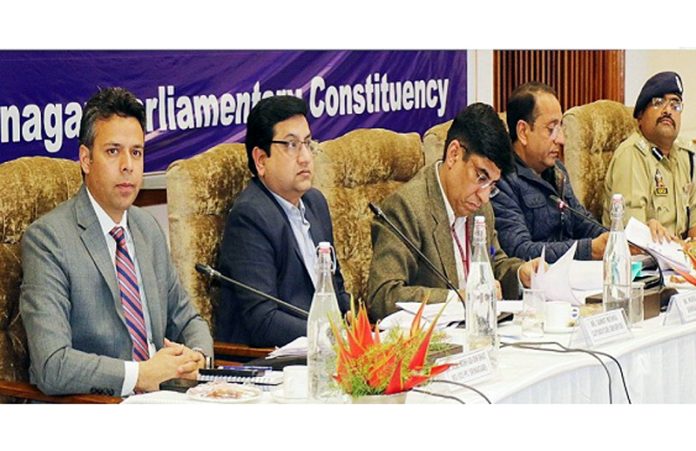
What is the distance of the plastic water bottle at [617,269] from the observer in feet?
9.40

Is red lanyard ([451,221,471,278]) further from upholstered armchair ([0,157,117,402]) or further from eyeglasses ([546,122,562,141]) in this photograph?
upholstered armchair ([0,157,117,402])

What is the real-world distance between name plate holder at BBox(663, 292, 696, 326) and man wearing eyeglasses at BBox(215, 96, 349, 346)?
894 mm

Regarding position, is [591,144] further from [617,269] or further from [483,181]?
[617,269]

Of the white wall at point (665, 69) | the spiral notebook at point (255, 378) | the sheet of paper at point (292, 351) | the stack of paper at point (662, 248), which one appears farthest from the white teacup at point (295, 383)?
the white wall at point (665, 69)

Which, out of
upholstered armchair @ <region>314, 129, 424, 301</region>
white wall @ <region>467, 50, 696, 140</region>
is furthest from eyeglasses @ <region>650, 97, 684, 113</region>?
white wall @ <region>467, 50, 696, 140</region>

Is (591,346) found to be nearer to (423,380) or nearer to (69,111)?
(423,380)

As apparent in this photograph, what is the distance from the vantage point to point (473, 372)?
232 centimetres

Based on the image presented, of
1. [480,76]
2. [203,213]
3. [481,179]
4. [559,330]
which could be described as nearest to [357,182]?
[481,179]

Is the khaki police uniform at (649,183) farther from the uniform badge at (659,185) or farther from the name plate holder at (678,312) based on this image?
the name plate holder at (678,312)

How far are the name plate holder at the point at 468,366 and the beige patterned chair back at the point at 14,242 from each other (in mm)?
1007

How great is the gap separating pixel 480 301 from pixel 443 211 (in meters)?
1.00

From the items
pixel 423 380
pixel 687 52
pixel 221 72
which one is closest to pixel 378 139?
pixel 221 72

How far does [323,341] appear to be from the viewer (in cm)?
221

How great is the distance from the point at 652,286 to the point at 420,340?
50.0 inches
